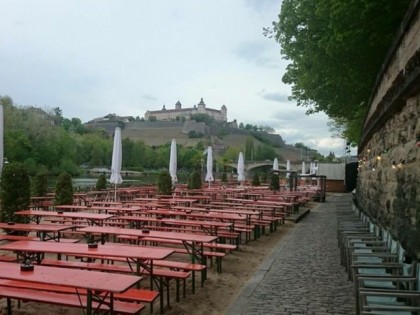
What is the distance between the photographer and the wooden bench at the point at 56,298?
4633 mm

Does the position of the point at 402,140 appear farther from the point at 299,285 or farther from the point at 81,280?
the point at 81,280

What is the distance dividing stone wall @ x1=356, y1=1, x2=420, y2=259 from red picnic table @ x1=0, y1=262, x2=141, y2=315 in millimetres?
3433

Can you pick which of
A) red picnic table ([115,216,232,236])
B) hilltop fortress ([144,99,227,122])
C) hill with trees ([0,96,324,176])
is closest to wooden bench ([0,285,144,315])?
red picnic table ([115,216,232,236])

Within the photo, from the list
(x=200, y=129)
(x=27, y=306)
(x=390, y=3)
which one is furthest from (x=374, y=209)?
(x=200, y=129)

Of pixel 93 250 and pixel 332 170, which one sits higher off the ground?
pixel 332 170

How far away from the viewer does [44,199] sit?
16.0 meters

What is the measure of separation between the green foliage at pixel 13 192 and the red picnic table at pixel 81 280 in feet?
22.5

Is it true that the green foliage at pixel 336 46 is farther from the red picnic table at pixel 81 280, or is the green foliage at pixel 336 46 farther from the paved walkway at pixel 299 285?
the red picnic table at pixel 81 280

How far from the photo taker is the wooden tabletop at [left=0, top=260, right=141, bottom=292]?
13.3ft

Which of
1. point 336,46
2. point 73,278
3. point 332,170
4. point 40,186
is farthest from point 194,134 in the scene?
point 73,278

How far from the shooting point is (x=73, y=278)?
4.30 meters

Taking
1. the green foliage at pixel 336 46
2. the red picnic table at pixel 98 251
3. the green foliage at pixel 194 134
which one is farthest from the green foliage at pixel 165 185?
the green foliage at pixel 194 134

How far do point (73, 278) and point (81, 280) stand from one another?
0.12m

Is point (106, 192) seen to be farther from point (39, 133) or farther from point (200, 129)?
point (200, 129)
